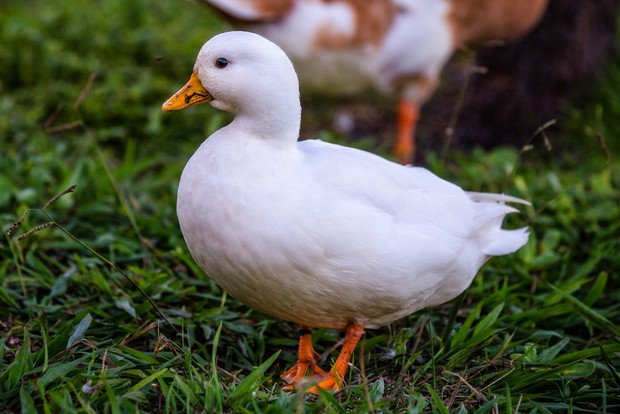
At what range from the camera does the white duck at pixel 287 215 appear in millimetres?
1963

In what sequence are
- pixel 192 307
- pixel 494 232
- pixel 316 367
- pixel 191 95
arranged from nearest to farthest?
pixel 191 95 < pixel 316 367 < pixel 494 232 < pixel 192 307

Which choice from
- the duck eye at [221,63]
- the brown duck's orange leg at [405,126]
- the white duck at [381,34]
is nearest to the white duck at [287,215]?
the duck eye at [221,63]

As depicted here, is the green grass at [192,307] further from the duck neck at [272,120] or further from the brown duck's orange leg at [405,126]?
the duck neck at [272,120]

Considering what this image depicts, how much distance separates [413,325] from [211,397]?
0.95m

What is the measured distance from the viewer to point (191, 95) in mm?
2092

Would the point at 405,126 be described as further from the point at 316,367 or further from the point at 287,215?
the point at 287,215

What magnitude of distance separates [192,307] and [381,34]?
2.08 m

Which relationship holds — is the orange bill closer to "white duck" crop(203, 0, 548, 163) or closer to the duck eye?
the duck eye

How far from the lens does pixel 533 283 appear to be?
2.89 m

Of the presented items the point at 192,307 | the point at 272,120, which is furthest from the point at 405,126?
the point at 272,120

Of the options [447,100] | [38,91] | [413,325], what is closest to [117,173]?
[38,91]

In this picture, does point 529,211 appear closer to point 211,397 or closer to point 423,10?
point 423,10


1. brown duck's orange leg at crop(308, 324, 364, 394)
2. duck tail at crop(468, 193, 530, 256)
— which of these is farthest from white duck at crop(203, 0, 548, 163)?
brown duck's orange leg at crop(308, 324, 364, 394)

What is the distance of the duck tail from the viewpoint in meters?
2.43
